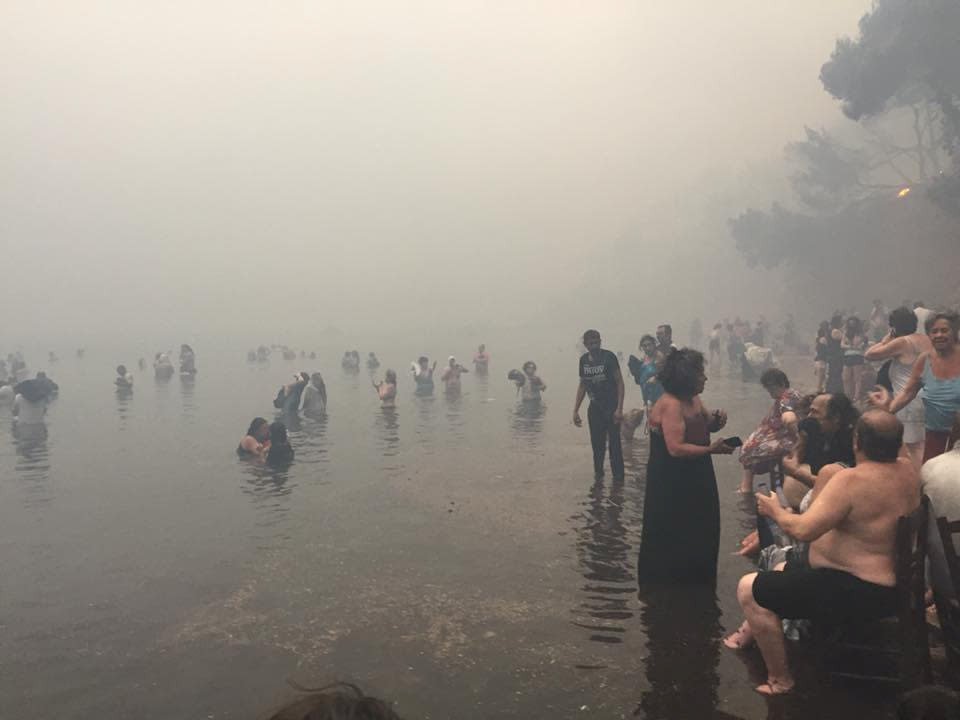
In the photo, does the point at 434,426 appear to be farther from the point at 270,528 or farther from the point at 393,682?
the point at 393,682

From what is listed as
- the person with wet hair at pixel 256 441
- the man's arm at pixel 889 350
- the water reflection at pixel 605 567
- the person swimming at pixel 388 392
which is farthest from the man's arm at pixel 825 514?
the person swimming at pixel 388 392

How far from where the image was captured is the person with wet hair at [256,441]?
44.4 feet

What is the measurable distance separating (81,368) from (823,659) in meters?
47.6

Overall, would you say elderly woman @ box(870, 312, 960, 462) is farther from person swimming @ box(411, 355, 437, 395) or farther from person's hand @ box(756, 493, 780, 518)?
person swimming @ box(411, 355, 437, 395)

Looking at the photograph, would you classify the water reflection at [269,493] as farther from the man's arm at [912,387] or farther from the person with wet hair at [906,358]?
the person with wet hair at [906,358]

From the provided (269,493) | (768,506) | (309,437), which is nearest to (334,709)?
(768,506)

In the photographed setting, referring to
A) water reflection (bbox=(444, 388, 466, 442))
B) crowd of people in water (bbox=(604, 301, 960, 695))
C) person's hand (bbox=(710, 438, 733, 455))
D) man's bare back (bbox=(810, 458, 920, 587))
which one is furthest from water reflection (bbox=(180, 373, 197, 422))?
man's bare back (bbox=(810, 458, 920, 587))

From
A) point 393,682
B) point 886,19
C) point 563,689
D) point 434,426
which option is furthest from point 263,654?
point 886,19

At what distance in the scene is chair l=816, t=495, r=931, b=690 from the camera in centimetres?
383

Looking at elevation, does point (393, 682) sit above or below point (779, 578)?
below

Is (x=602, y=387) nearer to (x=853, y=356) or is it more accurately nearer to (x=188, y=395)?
(x=853, y=356)

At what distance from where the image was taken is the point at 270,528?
896 centimetres

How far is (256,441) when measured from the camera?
537 inches

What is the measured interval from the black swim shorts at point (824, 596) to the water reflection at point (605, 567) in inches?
60.1
